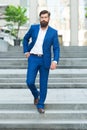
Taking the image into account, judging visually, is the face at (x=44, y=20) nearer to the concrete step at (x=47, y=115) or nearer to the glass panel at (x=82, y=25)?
the concrete step at (x=47, y=115)

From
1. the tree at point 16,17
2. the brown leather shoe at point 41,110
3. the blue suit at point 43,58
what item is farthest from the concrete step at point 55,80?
the tree at point 16,17

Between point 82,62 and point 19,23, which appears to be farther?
point 19,23

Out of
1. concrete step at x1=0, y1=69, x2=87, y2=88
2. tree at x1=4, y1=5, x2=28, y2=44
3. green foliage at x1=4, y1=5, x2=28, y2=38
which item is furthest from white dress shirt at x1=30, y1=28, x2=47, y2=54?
green foliage at x1=4, y1=5, x2=28, y2=38

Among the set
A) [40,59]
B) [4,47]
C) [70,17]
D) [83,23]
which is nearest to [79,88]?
[40,59]

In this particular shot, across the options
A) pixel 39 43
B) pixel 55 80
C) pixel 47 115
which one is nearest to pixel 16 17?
pixel 55 80

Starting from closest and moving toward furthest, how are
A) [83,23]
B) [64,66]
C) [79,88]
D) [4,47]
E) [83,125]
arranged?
[83,125]
[79,88]
[64,66]
[4,47]
[83,23]

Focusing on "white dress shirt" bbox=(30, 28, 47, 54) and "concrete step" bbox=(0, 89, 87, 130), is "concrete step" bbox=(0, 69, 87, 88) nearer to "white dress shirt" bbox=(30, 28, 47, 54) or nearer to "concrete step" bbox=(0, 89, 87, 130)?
"concrete step" bbox=(0, 89, 87, 130)

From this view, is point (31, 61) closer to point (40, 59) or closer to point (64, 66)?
point (40, 59)

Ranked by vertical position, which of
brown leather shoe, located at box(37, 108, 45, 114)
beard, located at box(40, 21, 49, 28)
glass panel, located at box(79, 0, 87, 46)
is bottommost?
glass panel, located at box(79, 0, 87, 46)

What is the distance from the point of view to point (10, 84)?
11.5 meters

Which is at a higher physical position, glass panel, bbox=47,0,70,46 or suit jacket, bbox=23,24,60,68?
suit jacket, bbox=23,24,60,68

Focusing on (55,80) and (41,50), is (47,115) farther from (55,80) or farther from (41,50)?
(55,80)

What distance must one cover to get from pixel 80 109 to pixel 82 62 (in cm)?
753

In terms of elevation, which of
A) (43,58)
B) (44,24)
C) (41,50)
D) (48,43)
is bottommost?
(43,58)
